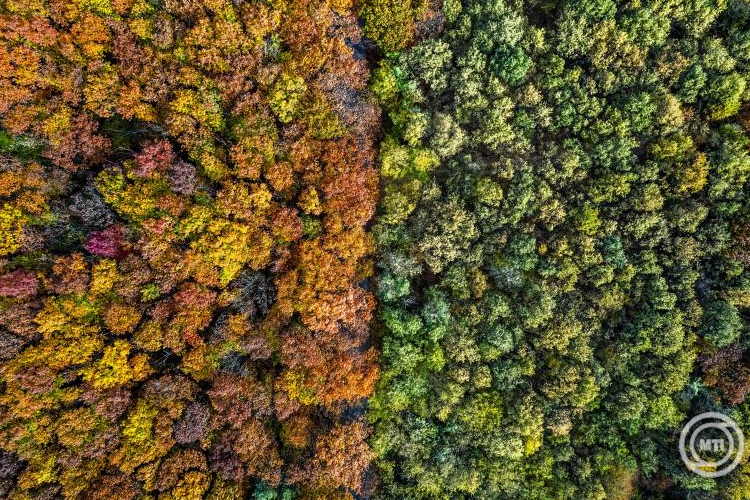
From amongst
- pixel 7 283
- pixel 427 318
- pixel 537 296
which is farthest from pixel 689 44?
pixel 7 283

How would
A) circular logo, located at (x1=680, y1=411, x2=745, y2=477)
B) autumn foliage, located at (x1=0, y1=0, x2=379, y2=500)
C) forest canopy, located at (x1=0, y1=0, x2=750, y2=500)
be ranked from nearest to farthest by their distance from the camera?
autumn foliage, located at (x1=0, y1=0, x2=379, y2=500)
forest canopy, located at (x1=0, y1=0, x2=750, y2=500)
circular logo, located at (x1=680, y1=411, x2=745, y2=477)

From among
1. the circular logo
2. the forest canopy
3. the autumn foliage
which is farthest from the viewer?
the circular logo

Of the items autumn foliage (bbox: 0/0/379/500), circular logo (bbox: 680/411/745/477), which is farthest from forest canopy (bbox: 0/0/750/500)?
circular logo (bbox: 680/411/745/477)

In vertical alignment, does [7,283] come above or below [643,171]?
below

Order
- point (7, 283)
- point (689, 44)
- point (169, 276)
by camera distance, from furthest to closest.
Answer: point (689, 44) → point (169, 276) → point (7, 283)

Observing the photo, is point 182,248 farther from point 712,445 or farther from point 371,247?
point 712,445

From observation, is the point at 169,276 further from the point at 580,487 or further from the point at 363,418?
the point at 580,487

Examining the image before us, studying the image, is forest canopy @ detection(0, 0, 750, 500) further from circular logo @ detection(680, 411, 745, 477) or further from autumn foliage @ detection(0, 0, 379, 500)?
circular logo @ detection(680, 411, 745, 477)
